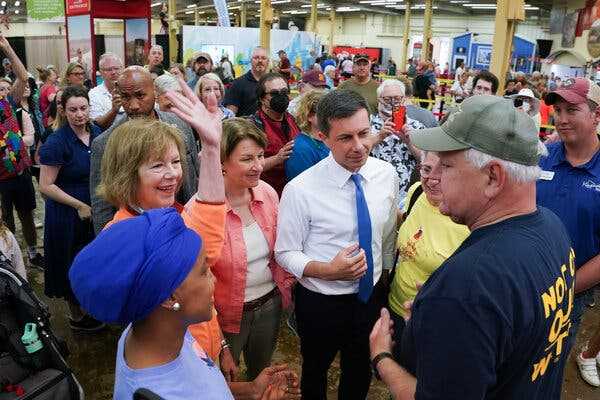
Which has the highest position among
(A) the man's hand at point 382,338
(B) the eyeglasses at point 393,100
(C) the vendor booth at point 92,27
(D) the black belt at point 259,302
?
(C) the vendor booth at point 92,27

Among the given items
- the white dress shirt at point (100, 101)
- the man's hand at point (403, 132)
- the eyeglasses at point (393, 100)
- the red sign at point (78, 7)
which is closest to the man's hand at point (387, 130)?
the man's hand at point (403, 132)

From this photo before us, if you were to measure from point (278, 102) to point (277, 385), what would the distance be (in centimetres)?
220

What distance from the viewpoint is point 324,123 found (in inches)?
86.9

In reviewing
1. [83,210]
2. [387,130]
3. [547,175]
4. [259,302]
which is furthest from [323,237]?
[83,210]

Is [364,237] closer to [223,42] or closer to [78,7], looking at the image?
[78,7]

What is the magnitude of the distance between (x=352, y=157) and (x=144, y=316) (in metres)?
1.28

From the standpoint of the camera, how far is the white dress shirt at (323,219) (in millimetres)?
2133

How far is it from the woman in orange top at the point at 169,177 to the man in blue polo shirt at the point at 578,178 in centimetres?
179

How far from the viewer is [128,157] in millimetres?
1918

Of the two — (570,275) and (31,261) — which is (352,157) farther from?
(31,261)

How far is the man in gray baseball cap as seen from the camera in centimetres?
110

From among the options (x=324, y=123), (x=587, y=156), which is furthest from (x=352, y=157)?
(x=587, y=156)

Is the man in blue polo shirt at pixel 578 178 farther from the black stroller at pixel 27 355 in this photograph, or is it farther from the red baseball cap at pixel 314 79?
the red baseball cap at pixel 314 79

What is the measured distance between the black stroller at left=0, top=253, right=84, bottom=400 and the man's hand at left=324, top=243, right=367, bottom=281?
4.06ft
